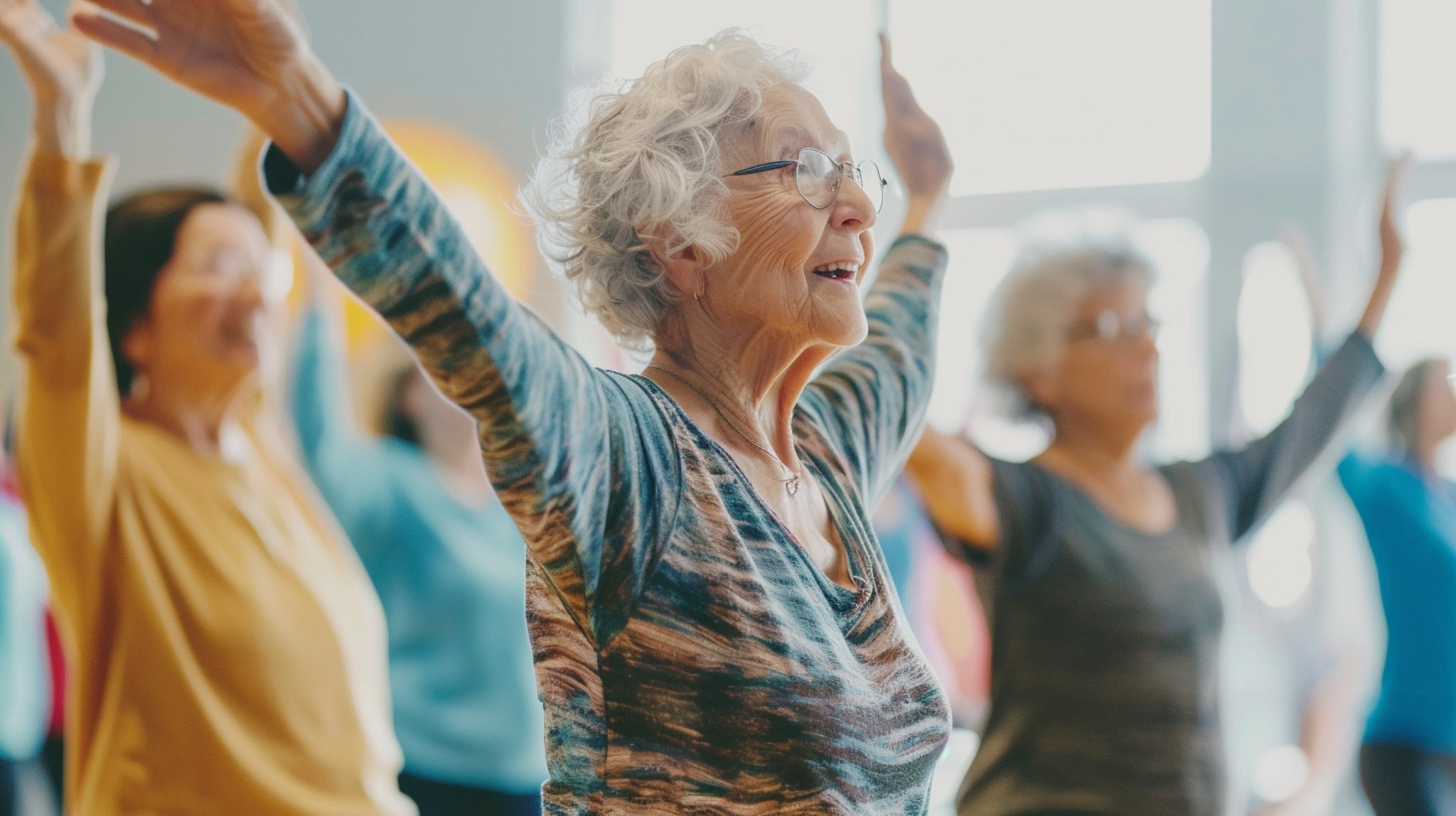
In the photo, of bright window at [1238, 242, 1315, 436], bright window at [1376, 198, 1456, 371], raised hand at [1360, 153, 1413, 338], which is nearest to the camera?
raised hand at [1360, 153, 1413, 338]

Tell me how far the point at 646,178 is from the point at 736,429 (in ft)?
0.77

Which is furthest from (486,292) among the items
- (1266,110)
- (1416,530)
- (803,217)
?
(1266,110)

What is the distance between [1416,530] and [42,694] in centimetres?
368

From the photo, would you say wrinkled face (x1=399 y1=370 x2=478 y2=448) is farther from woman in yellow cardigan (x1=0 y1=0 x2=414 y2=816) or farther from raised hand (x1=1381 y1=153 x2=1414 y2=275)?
raised hand (x1=1381 y1=153 x2=1414 y2=275)

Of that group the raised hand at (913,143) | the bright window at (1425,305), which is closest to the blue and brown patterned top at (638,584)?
the raised hand at (913,143)

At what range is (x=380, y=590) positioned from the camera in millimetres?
3246

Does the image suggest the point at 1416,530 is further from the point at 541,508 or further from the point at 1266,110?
the point at 541,508

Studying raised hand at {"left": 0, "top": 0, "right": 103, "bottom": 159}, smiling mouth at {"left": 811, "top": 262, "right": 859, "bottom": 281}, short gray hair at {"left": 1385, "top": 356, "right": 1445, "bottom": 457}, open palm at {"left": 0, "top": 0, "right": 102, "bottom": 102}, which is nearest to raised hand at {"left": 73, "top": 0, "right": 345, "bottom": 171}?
smiling mouth at {"left": 811, "top": 262, "right": 859, "bottom": 281}

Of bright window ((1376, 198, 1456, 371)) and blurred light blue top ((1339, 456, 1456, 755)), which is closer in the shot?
blurred light blue top ((1339, 456, 1456, 755))

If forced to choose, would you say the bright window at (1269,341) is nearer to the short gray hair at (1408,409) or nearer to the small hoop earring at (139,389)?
the short gray hair at (1408,409)

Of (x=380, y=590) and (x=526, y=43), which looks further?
(x=526, y=43)

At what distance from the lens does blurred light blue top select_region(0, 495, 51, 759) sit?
324cm

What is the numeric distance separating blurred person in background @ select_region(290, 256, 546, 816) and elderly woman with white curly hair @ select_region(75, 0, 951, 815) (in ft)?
6.37

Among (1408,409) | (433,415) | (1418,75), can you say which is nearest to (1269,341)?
(1408,409)
